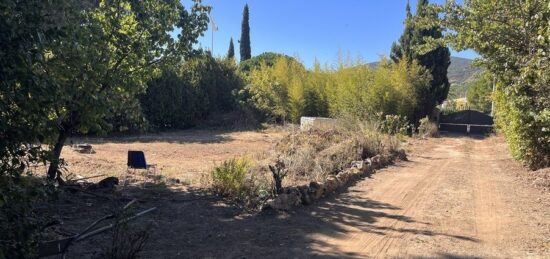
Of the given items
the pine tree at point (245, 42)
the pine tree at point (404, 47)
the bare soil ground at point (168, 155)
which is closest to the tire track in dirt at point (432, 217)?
the bare soil ground at point (168, 155)

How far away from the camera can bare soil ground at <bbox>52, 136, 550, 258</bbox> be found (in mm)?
5094

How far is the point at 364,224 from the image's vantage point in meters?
6.23

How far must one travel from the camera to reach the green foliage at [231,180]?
721cm

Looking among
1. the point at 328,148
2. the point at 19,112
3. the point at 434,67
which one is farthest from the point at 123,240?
the point at 434,67

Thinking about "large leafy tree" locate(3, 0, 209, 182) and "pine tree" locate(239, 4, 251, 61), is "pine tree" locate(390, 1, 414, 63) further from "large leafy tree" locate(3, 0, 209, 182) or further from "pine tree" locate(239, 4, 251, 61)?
"pine tree" locate(239, 4, 251, 61)

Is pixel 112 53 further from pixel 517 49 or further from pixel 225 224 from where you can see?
pixel 517 49

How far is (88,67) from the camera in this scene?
6.61 m

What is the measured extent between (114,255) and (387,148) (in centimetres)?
940

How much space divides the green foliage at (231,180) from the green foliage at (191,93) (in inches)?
549

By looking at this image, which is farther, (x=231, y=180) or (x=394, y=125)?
(x=394, y=125)

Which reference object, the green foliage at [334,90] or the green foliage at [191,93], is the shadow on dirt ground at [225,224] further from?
the green foliage at [191,93]

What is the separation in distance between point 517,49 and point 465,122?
20141mm

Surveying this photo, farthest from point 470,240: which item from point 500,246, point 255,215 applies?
point 255,215

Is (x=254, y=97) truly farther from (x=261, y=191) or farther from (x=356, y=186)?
(x=261, y=191)
